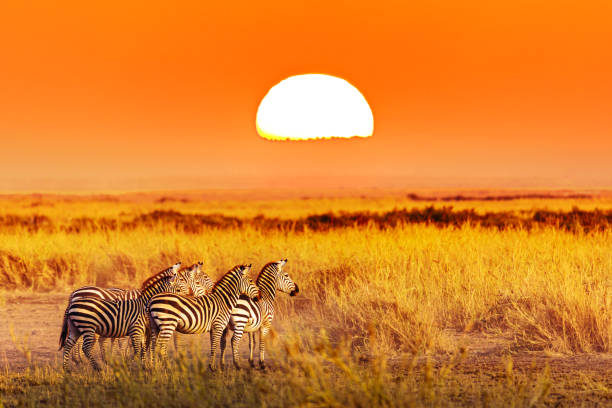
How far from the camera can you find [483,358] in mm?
9961

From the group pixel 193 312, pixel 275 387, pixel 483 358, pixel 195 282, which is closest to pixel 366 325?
pixel 483 358

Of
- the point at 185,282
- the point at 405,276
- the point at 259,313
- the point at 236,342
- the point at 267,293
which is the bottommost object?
the point at 236,342

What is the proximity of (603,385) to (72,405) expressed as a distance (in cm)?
495

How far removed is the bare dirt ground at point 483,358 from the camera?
8133mm

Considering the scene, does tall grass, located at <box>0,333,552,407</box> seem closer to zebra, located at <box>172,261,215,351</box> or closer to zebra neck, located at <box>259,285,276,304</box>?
zebra neck, located at <box>259,285,276,304</box>

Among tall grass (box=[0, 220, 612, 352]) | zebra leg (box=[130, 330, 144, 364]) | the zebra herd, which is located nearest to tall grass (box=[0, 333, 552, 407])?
zebra leg (box=[130, 330, 144, 364])

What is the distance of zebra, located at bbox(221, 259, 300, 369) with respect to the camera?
891 centimetres

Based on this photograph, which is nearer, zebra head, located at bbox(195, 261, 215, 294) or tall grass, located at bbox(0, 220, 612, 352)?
zebra head, located at bbox(195, 261, 215, 294)

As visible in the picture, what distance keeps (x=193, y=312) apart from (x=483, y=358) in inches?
140

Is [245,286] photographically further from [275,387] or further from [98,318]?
[275,387]

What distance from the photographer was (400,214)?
116 feet

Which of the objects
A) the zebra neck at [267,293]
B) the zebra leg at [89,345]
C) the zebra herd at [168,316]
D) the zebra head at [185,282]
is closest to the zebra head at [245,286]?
the zebra herd at [168,316]

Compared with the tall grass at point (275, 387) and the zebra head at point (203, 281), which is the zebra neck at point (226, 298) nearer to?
the tall grass at point (275, 387)

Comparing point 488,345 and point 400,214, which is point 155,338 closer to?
point 488,345
